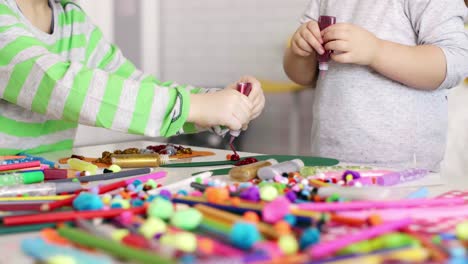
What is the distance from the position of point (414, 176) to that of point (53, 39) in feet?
2.21

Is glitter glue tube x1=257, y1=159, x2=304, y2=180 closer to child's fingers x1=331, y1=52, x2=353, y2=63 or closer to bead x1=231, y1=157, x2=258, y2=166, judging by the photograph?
bead x1=231, y1=157, x2=258, y2=166

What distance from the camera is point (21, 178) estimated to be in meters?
0.75

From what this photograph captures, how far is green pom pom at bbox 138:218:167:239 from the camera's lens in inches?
18.9

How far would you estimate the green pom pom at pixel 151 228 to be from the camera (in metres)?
0.48

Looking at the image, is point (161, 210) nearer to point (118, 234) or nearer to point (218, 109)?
point (118, 234)

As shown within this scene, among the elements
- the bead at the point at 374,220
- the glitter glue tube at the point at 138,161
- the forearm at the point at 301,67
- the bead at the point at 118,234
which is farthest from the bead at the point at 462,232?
the forearm at the point at 301,67

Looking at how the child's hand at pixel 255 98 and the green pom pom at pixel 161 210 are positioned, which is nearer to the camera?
the green pom pom at pixel 161 210

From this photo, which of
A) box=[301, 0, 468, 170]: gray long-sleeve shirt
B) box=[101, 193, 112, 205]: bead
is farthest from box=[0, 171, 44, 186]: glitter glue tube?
box=[301, 0, 468, 170]: gray long-sleeve shirt

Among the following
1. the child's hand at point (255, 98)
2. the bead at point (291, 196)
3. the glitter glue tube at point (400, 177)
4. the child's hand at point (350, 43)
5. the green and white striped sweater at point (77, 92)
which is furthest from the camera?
the child's hand at point (350, 43)

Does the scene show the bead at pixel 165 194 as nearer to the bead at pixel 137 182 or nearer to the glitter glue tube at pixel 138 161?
the bead at pixel 137 182

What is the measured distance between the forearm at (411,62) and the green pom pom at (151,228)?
0.74m

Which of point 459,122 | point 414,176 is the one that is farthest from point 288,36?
point 414,176

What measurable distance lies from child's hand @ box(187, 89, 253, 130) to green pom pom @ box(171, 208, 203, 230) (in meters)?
0.37

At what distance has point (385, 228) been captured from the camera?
49cm
